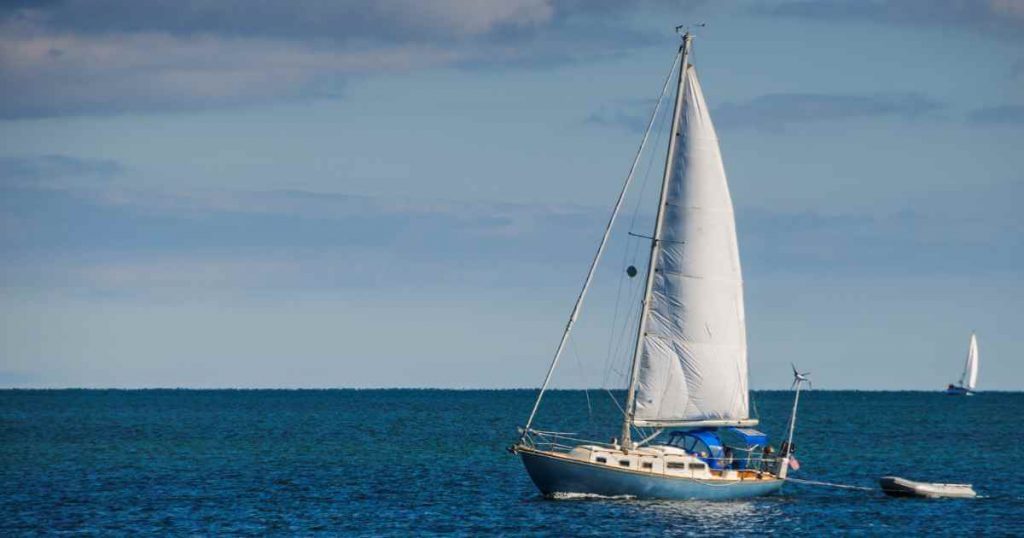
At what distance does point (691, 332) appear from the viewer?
77312 mm

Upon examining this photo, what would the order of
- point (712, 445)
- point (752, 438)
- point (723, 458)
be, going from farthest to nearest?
point (752, 438), point (712, 445), point (723, 458)

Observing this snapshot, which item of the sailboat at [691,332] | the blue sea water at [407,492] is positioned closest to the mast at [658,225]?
the sailboat at [691,332]

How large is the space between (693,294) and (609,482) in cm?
1019

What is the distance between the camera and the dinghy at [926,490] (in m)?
82.5

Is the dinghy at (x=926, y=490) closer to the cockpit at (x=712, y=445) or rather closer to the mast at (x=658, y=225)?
the cockpit at (x=712, y=445)

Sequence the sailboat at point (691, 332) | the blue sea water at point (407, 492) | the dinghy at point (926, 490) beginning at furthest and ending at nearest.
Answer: the dinghy at point (926, 490) < the sailboat at point (691, 332) < the blue sea water at point (407, 492)

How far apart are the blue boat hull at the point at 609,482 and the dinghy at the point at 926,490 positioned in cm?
1245

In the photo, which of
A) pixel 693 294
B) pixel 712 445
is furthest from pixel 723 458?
pixel 693 294

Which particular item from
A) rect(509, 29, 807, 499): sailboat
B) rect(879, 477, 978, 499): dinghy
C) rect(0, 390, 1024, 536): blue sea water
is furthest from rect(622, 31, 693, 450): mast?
rect(879, 477, 978, 499): dinghy

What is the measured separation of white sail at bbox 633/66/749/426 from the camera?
7625 centimetres

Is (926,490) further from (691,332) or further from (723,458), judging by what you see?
(691,332)

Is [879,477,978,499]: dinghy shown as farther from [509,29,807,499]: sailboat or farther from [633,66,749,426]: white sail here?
[633,66,749,426]: white sail

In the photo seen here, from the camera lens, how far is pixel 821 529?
71.6 m

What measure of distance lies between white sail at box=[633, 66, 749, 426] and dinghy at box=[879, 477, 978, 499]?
1160cm
